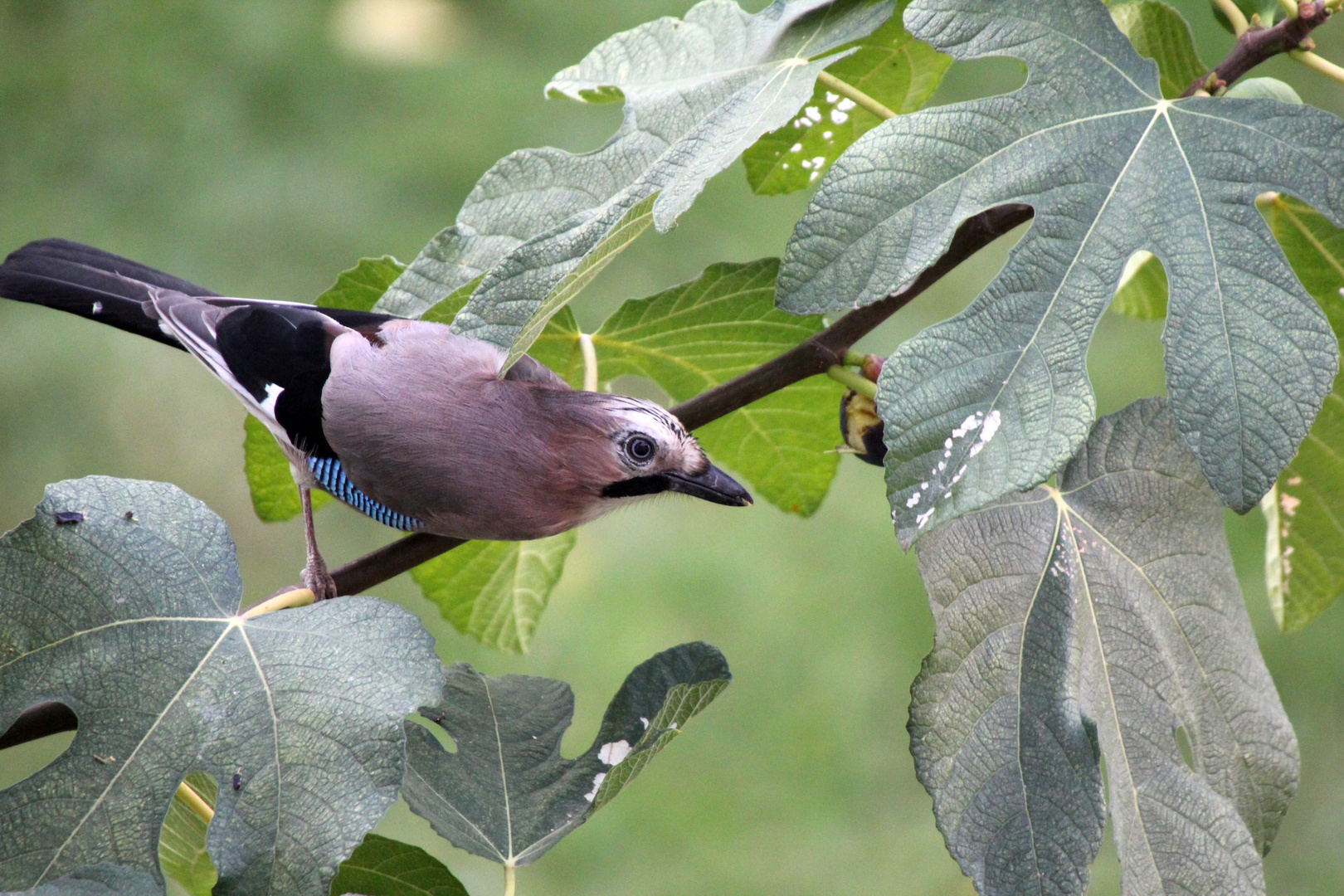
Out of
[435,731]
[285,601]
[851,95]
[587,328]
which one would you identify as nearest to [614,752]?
[285,601]

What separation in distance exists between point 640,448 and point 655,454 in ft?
0.07

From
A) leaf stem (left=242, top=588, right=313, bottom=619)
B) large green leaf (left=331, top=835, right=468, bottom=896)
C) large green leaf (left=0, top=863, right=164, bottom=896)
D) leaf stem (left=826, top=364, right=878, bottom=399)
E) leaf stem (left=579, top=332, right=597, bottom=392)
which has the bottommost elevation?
large green leaf (left=331, top=835, right=468, bottom=896)

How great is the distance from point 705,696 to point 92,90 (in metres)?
4.75

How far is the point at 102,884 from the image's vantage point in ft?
3.49

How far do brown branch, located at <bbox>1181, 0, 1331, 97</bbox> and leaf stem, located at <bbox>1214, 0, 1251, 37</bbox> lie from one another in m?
0.01

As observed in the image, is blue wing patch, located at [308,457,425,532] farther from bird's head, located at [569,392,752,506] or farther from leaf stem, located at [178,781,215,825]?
leaf stem, located at [178,781,215,825]

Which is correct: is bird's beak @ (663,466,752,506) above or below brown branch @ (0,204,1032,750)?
below

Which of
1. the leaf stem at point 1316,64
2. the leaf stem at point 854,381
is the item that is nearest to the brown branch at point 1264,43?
the leaf stem at point 1316,64

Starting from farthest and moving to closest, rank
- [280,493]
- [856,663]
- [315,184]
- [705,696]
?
[315,184] → [856,663] → [280,493] → [705,696]

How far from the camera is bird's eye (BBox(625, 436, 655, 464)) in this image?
1.47 metres

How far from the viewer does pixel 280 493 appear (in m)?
1.84

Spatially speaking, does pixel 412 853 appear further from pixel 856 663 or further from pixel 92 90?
pixel 92 90

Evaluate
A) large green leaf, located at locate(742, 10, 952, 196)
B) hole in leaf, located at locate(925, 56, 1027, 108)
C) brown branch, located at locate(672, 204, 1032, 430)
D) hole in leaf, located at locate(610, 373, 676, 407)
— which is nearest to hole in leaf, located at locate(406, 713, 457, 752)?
brown branch, located at locate(672, 204, 1032, 430)

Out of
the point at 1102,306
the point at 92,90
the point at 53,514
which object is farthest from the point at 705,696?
the point at 92,90
